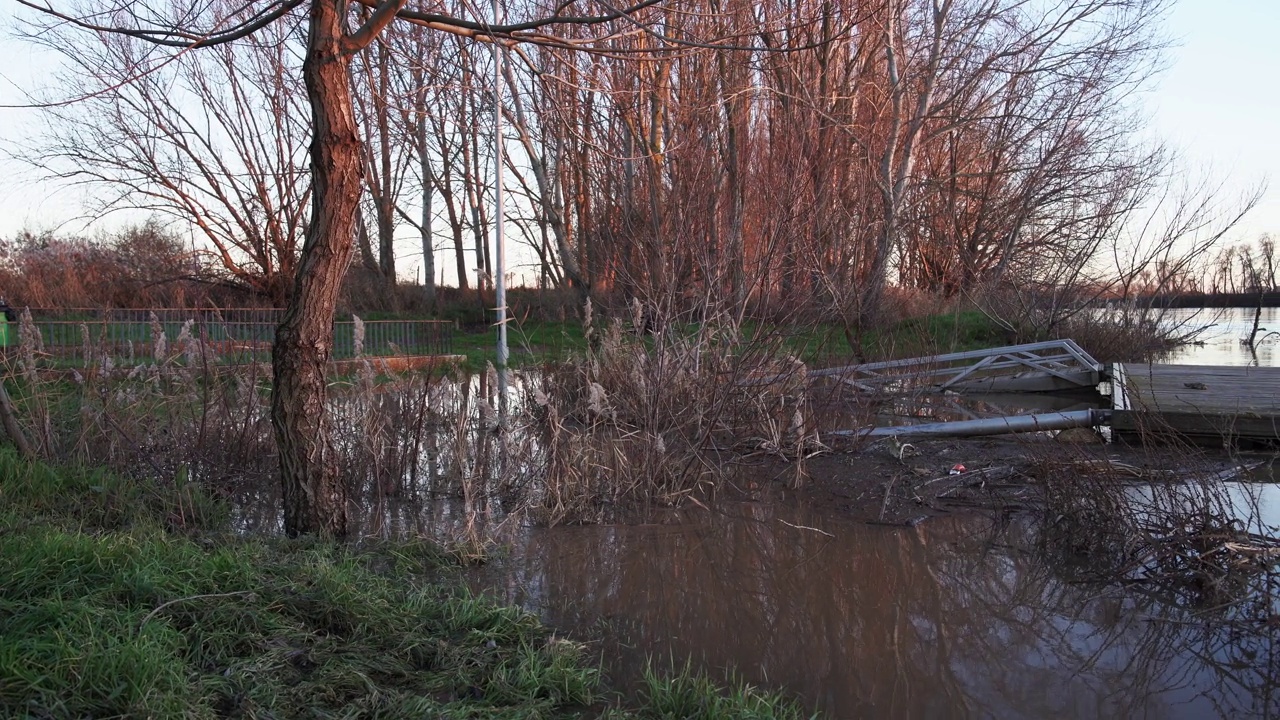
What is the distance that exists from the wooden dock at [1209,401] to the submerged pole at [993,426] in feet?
0.75

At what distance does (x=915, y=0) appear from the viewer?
18.9 meters

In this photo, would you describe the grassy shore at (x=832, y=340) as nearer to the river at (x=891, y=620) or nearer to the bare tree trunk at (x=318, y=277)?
the river at (x=891, y=620)

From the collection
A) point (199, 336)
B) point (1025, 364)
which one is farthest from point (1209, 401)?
point (199, 336)

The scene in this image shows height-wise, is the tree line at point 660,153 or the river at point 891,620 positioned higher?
the tree line at point 660,153

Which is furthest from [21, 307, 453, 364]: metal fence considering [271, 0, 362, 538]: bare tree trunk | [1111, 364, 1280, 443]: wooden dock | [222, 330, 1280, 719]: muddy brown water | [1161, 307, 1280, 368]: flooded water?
[1161, 307, 1280, 368]: flooded water

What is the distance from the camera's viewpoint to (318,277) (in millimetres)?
4793

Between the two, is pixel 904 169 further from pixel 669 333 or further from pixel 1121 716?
pixel 1121 716

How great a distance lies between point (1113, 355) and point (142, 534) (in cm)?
1637

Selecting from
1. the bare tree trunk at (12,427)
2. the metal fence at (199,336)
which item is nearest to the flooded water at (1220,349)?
the metal fence at (199,336)

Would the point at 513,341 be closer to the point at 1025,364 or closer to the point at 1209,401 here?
the point at 1025,364

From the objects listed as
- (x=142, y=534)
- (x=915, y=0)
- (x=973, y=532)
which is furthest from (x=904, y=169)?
(x=142, y=534)

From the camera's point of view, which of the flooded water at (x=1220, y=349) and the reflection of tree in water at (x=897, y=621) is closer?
the reflection of tree in water at (x=897, y=621)

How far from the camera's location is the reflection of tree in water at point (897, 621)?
3.59 meters

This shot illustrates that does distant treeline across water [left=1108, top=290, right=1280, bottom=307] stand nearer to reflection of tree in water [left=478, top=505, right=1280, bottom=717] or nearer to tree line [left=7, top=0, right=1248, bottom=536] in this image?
tree line [left=7, top=0, right=1248, bottom=536]
